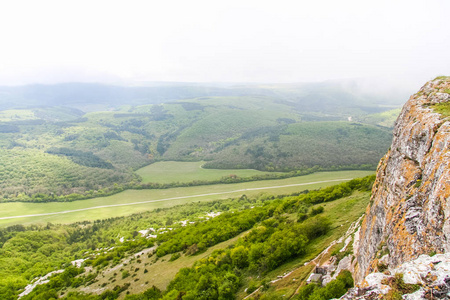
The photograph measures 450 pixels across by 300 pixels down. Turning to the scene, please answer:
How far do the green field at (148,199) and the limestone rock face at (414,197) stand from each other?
111993 mm

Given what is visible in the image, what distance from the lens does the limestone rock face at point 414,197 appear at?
27.7 feet

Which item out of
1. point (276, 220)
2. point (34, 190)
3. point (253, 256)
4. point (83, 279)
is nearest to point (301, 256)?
point (253, 256)

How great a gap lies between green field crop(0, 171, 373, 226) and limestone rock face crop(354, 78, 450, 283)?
112 m

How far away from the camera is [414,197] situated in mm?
10102

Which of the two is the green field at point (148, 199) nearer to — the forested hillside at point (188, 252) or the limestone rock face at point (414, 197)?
the forested hillside at point (188, 252)

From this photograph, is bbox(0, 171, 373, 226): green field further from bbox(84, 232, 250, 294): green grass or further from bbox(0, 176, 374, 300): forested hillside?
bbox(84, 232, 250, 294): green grass

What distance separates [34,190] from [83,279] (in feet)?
443

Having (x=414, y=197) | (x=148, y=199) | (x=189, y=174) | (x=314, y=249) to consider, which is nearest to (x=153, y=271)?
(x=314, y=249)

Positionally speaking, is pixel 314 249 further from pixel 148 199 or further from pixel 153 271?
pixel 148 199

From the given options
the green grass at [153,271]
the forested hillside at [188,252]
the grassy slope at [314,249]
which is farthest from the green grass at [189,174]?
the grassy slope at [314,249]

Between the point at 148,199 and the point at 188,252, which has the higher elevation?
the point at 188,252

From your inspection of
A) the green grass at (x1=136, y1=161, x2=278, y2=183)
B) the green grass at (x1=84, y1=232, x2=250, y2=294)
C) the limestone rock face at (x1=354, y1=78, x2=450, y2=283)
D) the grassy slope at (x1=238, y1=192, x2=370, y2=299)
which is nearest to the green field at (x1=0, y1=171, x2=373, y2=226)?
the green grass at (x1=136, y1=161, x2=278, y2=183)

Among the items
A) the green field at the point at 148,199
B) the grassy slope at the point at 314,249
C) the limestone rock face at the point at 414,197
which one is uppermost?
the limestone rock face at the point at 414,197

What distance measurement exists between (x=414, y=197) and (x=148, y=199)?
482 ft
